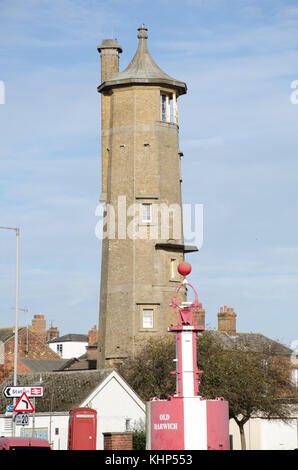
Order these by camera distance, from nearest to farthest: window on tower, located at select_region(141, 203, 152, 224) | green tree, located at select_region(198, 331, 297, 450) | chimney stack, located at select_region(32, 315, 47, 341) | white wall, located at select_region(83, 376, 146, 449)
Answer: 1. white wall, located at select_region(83, 376, 146, 449)
2. green tree, located at select_region(198, 331, 297, 450)
3. window on tower, located at select_region(141, 203, 152, 224)
4. chimney stack, located at select_region(32, 315, 47, 341)

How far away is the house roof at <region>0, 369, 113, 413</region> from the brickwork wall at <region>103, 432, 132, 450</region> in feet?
35.2

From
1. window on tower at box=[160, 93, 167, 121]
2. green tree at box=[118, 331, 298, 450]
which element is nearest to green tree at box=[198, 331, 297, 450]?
green tree at box=[118, 331, 298, 450]

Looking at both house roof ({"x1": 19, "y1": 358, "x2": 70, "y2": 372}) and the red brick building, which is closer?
house roof ({"x1": 19, "y1": 358, "x2": 70, "y2": 372})

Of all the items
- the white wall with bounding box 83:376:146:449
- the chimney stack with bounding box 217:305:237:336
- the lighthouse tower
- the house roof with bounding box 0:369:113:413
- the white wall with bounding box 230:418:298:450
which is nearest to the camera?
the lighthouse tower

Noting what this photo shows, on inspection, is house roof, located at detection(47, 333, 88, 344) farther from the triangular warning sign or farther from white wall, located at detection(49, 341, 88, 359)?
the triangular warning sign

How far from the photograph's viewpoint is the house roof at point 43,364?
84.8 metres

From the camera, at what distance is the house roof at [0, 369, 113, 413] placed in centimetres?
4762

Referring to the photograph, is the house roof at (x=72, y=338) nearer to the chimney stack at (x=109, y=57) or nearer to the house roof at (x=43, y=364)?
the house roof at (x=43, y=364)

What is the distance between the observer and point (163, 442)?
3122cm

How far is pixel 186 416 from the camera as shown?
31000mm

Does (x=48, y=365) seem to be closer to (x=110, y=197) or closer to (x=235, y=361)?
(x=110, y=197)

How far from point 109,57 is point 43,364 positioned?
31.4m

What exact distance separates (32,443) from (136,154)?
41830mm

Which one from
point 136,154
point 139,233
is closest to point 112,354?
point 139,233
